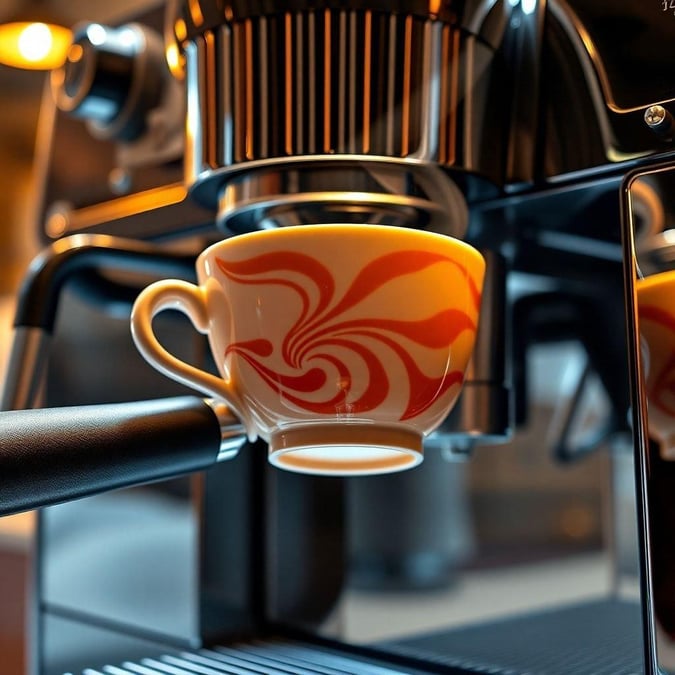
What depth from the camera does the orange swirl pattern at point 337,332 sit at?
28cm

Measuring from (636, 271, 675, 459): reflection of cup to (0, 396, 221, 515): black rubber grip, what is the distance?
13 cm

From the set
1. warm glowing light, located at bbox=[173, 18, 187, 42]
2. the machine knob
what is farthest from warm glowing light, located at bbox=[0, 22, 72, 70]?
warm glowing light, located at bbox=[173, 18, 187, 42]

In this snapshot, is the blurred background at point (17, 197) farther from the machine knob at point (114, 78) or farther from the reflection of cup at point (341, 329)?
the reflection of cup at point (341, 329)

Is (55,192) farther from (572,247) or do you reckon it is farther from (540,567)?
(540,567)

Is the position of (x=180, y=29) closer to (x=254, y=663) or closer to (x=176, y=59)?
(x=176, y=59)

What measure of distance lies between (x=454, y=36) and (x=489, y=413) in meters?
0.14

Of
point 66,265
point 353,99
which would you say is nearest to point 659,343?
point 353,99

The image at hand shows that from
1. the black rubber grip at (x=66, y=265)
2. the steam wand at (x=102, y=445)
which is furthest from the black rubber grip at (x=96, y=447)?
the black rubber grip at (x=66, y=265)

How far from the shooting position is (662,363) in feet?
0.96

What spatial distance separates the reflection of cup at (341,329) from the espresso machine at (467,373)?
1.1 inches

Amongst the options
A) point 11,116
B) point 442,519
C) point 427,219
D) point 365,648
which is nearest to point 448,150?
point 427,219

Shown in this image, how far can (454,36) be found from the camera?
0.32 m

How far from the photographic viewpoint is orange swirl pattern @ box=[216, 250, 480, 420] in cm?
28

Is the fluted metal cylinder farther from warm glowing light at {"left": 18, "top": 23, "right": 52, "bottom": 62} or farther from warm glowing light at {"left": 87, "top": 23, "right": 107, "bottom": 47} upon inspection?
warm glowing light at {"left": 18, "top": 23, "right": 52, "bottom": 62}
